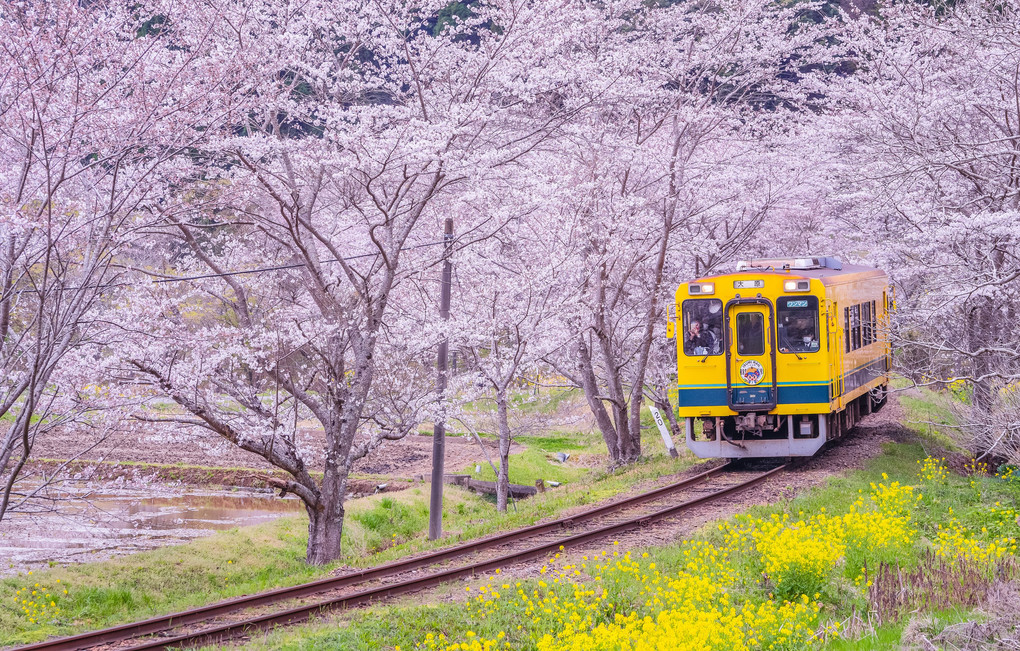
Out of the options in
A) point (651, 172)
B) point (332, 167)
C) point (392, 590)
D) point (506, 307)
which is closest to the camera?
point (392, 590)

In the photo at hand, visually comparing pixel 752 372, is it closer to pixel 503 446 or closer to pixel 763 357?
pixel 763 357

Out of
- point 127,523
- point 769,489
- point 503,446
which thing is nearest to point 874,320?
point 769,489

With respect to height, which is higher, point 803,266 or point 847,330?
point 803,266

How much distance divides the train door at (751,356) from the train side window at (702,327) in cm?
18

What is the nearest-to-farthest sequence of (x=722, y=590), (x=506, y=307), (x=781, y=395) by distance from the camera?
(x=722, y=590)
(x=781, y=395)
(x=506, y=307)

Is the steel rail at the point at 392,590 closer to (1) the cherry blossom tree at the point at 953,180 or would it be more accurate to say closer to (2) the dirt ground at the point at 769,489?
(2) the dirt ground at the point at 769,489

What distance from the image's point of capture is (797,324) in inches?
533

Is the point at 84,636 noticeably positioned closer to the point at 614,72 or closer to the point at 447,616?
the point at 447,616

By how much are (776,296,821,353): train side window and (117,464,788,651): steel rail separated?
9.92 ft

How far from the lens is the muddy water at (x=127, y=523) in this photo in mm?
17422

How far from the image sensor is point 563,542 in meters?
10.4

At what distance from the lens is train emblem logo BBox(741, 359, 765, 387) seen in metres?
13.8

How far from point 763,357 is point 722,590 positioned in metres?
7.07

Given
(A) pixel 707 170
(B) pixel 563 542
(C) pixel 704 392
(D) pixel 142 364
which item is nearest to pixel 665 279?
(A) pixel 707 170
